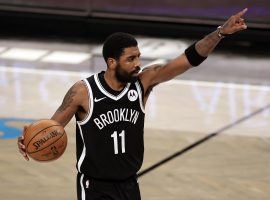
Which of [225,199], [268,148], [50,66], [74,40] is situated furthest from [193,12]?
[225,199]

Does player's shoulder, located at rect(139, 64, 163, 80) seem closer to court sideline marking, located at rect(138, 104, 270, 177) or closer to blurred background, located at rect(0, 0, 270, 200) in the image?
blurred background, located at rect(0, 0, 270, 200)

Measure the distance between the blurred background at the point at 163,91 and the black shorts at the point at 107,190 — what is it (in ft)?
7.69

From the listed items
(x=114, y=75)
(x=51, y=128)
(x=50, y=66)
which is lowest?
(x=51, y=128)

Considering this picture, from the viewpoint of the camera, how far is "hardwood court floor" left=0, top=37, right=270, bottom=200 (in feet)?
28.1

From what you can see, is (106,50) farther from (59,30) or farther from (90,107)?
(59,30)

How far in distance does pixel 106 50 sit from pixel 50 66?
337 inches

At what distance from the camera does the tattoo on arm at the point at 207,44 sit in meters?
5.80

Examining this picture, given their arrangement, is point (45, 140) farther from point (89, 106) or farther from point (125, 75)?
point (125, 75)

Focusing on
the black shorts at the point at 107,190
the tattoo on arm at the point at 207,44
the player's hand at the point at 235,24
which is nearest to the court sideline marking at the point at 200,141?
the black shorts at the point at 107,190

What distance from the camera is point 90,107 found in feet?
19.2

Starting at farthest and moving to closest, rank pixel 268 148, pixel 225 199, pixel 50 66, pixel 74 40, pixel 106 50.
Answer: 1. pixel 74 40
2. pixel 50 66
3. pixel 268 148
4. pixel 225 199
5. pixel 106 50

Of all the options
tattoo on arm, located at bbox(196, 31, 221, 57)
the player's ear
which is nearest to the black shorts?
the player's ear

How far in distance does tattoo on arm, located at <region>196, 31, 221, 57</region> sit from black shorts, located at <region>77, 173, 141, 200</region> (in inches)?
43.8

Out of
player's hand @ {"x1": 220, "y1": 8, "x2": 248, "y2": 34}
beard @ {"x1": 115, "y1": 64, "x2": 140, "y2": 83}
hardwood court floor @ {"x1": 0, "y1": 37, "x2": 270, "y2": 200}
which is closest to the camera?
player's hand @ {"x1": 220, "y1": 8, "x2": 248, "y2": 34}
